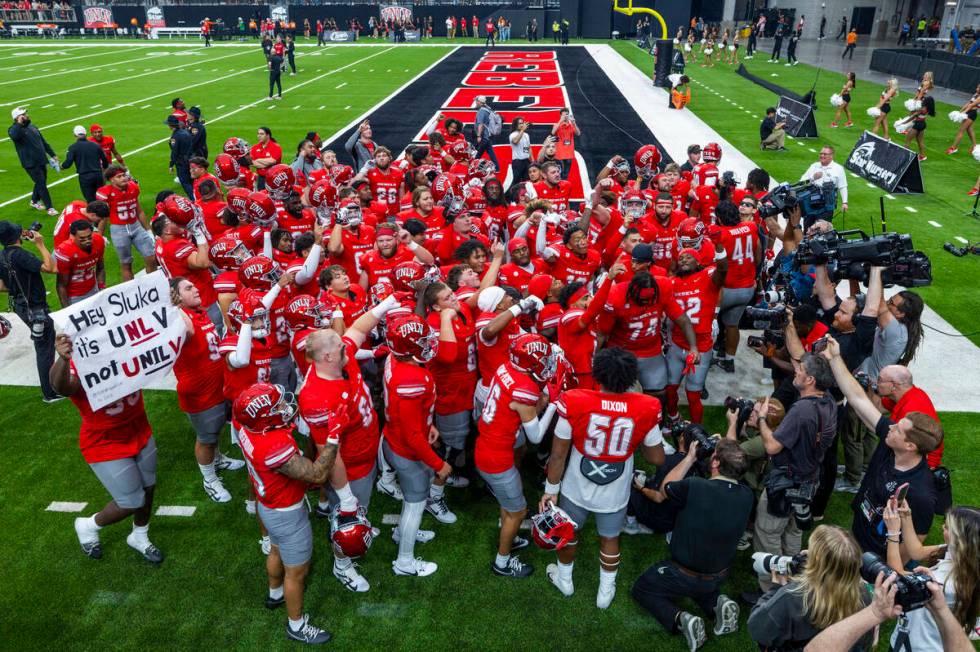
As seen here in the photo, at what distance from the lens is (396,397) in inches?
182

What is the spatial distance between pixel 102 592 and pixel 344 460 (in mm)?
2231

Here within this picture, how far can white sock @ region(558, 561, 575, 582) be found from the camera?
489 cm

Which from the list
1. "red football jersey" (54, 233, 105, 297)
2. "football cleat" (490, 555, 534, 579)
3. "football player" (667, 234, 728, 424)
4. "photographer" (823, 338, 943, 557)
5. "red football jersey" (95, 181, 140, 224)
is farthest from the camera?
"red football jersey" (95, 181, 140, 224)

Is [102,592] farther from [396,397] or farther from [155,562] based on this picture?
[396,397]

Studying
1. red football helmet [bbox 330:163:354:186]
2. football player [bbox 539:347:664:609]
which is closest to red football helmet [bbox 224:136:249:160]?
red football helmet [bbox 330:163:354:186]

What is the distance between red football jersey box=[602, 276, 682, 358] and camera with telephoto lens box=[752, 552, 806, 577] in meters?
2.43

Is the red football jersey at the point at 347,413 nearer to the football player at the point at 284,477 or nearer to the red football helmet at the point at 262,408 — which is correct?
the football player at the point at 284,477

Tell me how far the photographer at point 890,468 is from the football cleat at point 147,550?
17.5ft

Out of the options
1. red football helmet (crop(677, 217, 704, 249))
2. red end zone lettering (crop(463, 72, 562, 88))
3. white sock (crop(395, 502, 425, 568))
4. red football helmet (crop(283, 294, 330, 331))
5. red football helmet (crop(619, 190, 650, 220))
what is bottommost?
white sock (crop(395, 502, 425, 568))

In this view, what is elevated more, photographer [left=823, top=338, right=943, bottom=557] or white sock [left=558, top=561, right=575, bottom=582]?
photographer [left=823, top=338, right=943, bottom=557]

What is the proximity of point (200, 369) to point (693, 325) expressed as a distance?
458cm

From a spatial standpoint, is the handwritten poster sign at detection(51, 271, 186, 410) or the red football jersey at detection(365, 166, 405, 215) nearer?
the handwritten poster sign at detection(51, 271, 186, 410)

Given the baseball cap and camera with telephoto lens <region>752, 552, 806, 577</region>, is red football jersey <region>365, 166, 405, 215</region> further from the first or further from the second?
camera with telephoto lens <region>752, 552, 806, 577</region>

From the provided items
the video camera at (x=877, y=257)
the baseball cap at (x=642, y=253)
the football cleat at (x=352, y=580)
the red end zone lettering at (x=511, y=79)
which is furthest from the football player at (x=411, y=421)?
the red end zone lettering at (x=511, y=79)
